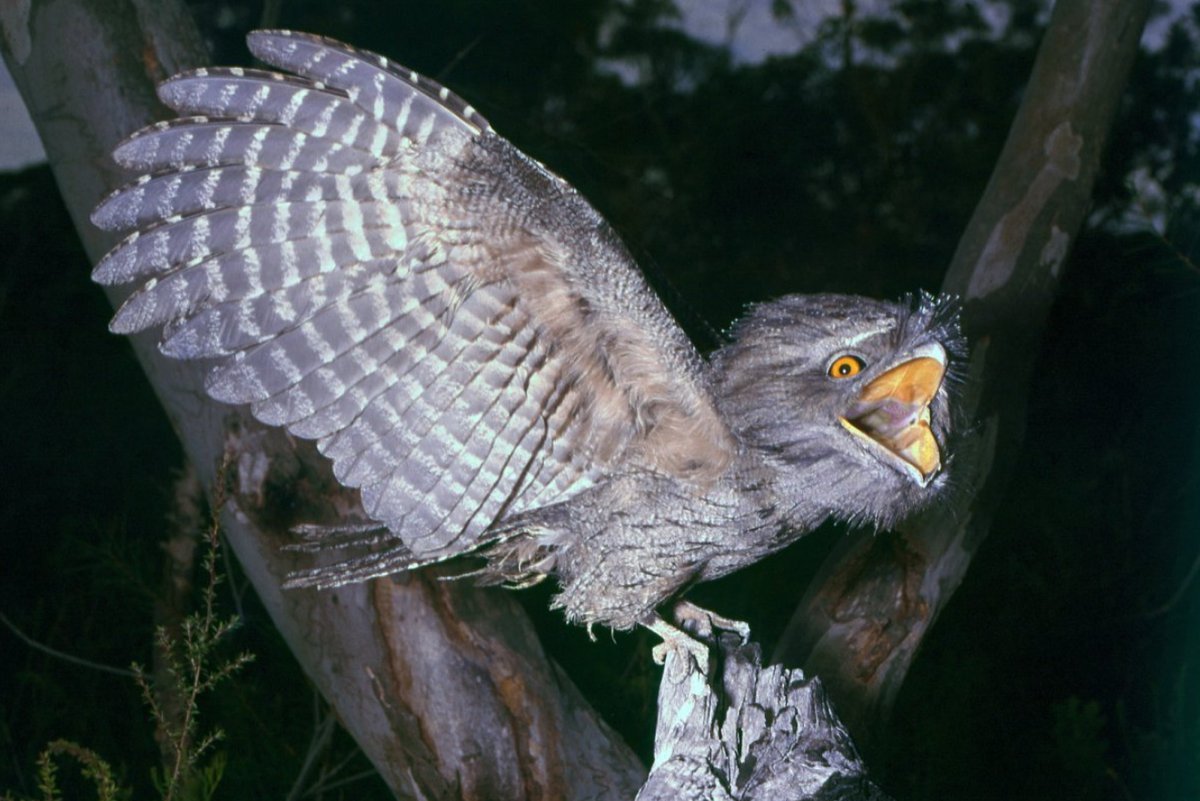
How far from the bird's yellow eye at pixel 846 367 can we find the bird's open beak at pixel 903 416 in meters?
0.03

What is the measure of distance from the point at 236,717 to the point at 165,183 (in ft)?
6.25

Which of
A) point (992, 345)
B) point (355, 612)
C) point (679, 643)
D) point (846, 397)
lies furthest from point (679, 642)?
point (992, 345)

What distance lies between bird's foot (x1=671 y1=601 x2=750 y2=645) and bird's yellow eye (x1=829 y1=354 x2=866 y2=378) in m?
0.62

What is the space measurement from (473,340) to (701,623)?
0.73 m

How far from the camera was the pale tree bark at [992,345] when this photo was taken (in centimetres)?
232

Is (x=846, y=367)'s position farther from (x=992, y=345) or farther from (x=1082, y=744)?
(x=1082, y=744)

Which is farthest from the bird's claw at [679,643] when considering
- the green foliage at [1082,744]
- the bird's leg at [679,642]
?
the green foliage at [1082,744]

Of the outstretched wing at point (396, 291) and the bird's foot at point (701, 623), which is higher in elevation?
the outstretched wing at point (396, 291)

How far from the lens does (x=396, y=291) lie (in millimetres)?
1571

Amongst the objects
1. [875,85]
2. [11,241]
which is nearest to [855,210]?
[875,85]

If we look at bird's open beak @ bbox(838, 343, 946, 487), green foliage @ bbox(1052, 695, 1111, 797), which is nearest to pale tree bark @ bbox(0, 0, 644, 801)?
bird's open beak @ bbox(838, 343, 946, 487)

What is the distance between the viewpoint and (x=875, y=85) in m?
3.12

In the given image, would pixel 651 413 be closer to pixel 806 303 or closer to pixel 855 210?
pixel 806 303

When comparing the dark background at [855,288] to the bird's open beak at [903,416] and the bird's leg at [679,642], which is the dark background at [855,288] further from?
the bird's open beak at [903,416]
